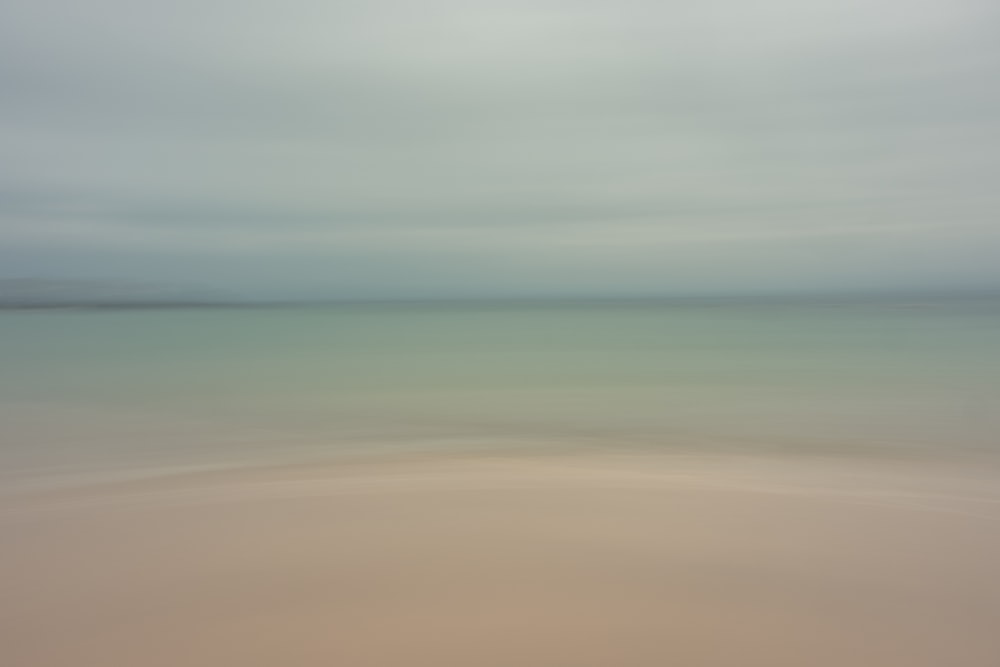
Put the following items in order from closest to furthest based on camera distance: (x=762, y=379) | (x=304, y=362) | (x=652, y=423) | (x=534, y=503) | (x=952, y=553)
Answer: (x=952, y=553)
(x=534, y=503)
(x=652, y=423)
(x=762, y=379)
(x=304, y=362)

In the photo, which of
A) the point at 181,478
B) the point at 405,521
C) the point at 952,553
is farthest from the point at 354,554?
the point at 952,553

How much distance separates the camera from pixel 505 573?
2.63 meters

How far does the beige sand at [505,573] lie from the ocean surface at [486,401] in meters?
1.28

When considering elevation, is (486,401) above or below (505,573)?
above

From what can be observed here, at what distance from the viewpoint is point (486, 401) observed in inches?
293

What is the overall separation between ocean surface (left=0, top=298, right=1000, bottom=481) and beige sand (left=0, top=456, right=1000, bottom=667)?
1278mm

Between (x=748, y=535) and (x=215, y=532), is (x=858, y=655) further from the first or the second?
(x=215, y=532)

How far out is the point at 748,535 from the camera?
3.01m

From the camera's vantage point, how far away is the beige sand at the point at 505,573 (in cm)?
209

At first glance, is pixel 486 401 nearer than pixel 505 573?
No

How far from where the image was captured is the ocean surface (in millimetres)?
5180

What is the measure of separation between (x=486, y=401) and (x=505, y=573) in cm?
480

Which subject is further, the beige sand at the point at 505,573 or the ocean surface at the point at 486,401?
the ocean surface at the point at 486,401

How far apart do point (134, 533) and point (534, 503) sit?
168cm
